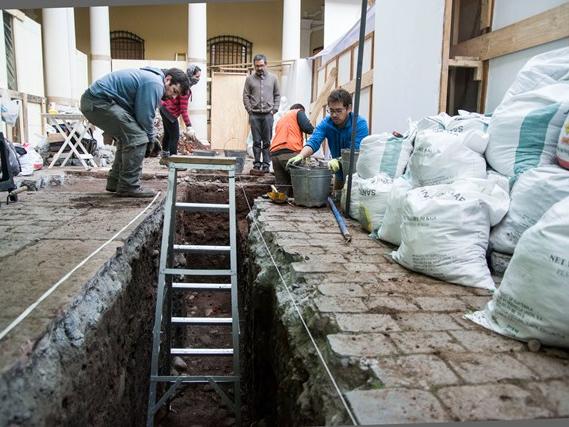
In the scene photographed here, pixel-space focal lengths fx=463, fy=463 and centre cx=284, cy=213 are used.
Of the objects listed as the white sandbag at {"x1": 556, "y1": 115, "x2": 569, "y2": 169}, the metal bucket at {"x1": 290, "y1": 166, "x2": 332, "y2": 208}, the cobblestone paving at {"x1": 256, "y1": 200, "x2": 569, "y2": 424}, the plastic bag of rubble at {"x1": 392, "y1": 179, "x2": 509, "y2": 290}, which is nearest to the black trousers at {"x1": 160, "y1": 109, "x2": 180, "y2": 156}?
the metal bucket at {"x1": 290, "y1": 166, "x2": 332, "y2": 208}

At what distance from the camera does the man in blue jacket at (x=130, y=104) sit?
172 inches

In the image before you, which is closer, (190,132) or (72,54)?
(190,132)

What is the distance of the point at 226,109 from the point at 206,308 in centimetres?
984

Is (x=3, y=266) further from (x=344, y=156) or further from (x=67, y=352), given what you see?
(x=344, y=156)

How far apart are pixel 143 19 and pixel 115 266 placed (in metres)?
16.1

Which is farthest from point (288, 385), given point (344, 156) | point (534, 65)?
point (344, 156)

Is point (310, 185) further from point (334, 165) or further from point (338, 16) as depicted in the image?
point (338, 16)

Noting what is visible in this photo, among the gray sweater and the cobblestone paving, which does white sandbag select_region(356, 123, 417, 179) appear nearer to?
the cobblestone paving

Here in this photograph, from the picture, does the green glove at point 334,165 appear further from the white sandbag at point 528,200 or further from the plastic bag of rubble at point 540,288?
the plastic bag of rubble at point 540,288

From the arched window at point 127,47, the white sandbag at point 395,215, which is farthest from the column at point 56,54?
the white sandbag at point 395,215

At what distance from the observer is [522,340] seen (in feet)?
5.54

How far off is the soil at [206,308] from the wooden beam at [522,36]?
2.84 metres

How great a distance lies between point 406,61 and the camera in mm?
5098

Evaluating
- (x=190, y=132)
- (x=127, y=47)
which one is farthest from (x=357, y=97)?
(x=127, y=47)
